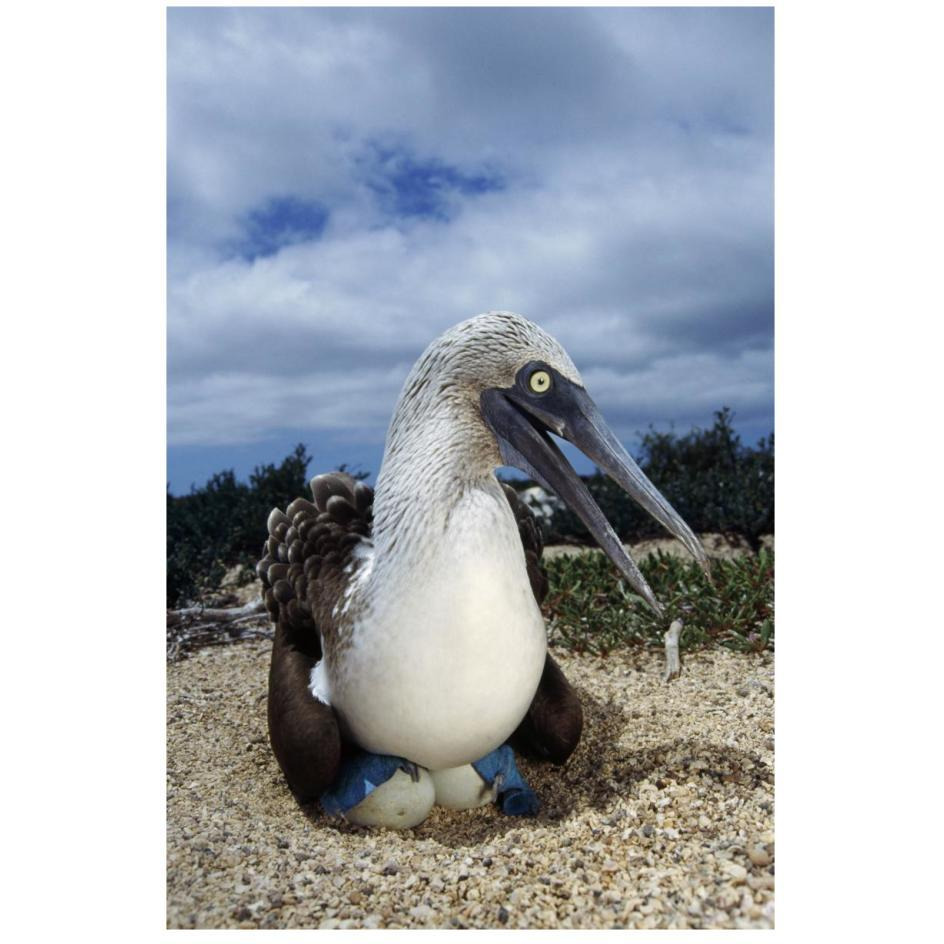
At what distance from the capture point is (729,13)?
2795mm

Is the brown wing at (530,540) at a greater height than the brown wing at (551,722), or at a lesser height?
greater

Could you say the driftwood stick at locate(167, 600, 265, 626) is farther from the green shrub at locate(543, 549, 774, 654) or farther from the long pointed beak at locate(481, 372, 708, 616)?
the long pointed beak at locate(481, 372, 708, 616)

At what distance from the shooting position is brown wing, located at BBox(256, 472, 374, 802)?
105 inches

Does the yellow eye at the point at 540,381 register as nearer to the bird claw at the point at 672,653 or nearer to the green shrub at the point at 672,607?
the bird claw at the point at 672,653

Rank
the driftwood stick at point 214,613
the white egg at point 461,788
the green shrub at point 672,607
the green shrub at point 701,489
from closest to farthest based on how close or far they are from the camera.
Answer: the white egg at point 461,788, the green shrub at point 672,607, the driftwood stick at point 214,613, the green shrub at point 701,489

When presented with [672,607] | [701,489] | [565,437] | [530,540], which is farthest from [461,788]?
[701,489]

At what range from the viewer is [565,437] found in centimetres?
260

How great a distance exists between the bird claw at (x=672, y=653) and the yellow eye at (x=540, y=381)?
75.0 inches

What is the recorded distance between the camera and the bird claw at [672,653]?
13.1 feet

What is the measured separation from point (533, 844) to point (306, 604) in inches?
40.9

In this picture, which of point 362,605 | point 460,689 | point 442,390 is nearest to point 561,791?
point 460,689

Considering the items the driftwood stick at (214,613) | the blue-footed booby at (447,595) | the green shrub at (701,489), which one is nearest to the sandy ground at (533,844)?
the blue-footed booby at (447,595)

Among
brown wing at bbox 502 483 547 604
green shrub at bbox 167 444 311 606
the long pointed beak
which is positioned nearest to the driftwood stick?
green shrub at bbox 167 444 311 606

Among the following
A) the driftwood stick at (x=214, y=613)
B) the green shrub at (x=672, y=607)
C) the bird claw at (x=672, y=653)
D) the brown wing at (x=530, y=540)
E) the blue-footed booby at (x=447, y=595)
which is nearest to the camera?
the blue-footed booby at (x=447, y=595)
